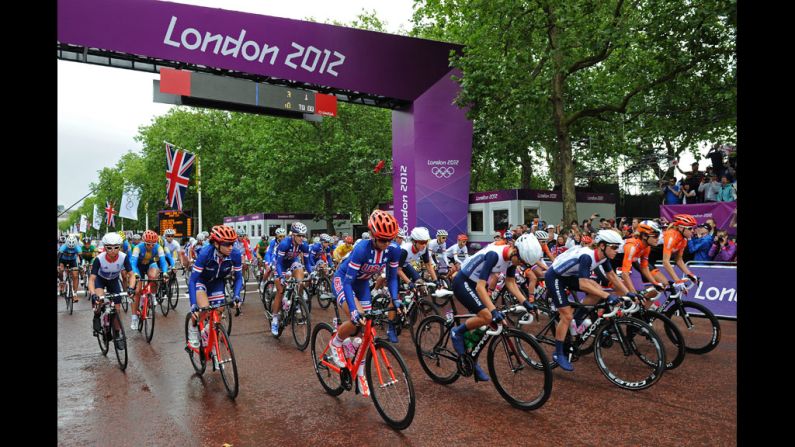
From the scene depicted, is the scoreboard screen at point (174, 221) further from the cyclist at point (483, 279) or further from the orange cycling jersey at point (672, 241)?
the orange cycling jersey at point (672, 241)

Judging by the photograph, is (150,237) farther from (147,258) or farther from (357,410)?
(357,410)

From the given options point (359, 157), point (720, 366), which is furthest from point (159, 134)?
point (720, 366)

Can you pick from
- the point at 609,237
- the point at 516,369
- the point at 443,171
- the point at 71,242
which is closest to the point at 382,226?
the point at 516,369

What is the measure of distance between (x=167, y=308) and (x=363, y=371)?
9.95 meters

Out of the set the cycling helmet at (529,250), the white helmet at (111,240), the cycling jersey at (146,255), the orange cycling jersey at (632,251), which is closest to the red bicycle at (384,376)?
the cycling helmet at (529,250)

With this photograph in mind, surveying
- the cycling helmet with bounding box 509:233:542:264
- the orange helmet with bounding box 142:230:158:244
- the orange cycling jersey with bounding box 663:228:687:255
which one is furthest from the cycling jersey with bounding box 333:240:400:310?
the orange helmet with bounding box 142:230:158:244

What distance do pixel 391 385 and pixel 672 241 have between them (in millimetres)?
5870

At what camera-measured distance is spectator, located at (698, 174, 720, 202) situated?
15.0m

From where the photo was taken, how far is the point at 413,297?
8.95m

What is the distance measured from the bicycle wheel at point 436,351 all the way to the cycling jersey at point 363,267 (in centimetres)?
103

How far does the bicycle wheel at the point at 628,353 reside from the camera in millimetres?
5676

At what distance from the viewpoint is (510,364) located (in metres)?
5.49

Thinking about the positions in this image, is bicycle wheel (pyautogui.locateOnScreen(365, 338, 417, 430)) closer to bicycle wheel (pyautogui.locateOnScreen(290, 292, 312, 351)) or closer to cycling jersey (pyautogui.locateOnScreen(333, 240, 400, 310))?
cycling jersey (pyautogui.locateOnScreen(333, 240, 400, 310))

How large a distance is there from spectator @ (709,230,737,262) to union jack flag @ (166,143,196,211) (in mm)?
23065
